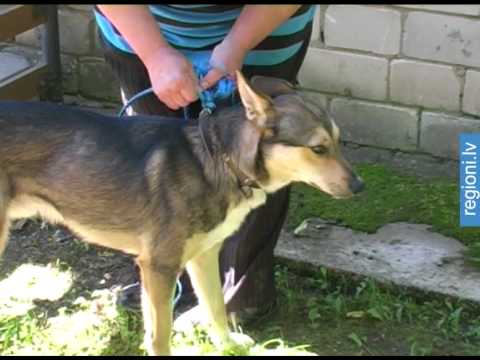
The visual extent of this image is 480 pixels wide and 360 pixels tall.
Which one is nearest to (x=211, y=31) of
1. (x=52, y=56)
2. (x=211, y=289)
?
(x=211, y=289)

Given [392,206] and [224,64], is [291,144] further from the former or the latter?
[392,206]

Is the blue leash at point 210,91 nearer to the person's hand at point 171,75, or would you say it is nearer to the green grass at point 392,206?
the person's hand at point 171,75

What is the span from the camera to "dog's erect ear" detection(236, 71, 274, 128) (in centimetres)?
313

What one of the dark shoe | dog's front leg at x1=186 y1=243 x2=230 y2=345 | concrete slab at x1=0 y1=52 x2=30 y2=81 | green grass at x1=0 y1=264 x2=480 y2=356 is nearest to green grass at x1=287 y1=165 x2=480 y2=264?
green grass at x1=0 y1=264 x2=480 y2=356

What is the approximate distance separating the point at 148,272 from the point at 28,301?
3.25 feet

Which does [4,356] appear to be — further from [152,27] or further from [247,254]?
[152,27]

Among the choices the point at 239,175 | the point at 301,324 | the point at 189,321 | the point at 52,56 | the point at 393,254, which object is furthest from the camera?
the point at 52,56

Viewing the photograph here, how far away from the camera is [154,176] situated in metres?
3.39

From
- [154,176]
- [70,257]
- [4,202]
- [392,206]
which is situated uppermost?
[154,176]

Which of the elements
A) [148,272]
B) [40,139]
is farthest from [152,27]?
[148,272]

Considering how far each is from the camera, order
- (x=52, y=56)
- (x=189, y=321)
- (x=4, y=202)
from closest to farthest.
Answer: (x=4, y=202)
(x=189, y=321)
(x=52, y=56)

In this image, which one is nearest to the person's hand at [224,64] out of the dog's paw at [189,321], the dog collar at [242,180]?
the dog collar at [242,180]

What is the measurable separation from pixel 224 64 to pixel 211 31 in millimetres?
229

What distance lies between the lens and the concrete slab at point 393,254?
4.19m
